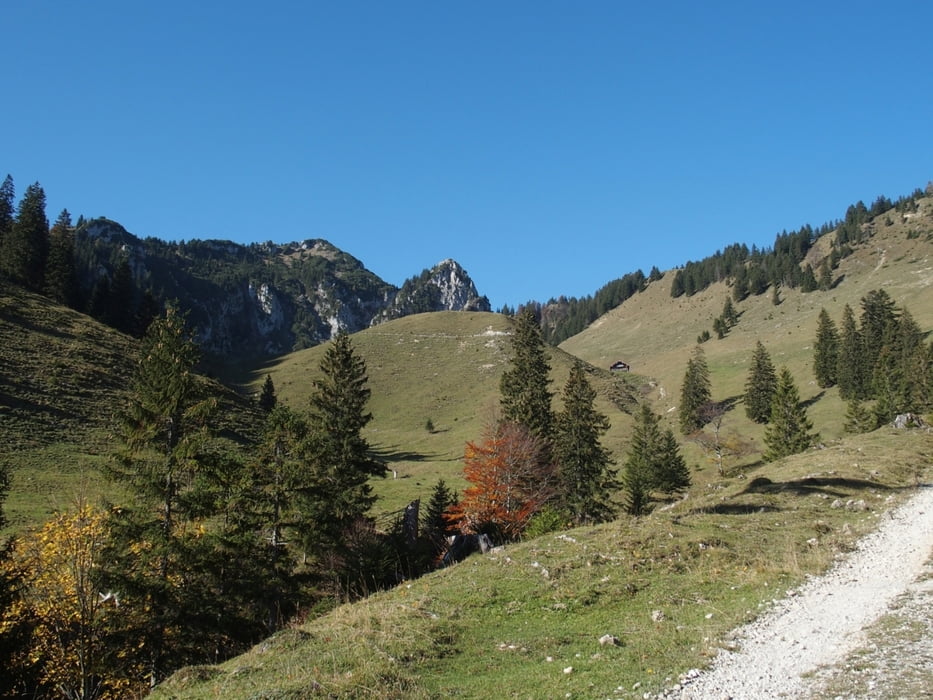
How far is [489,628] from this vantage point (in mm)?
12406

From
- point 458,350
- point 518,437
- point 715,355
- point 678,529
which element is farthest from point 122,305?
Answer: point 715,355

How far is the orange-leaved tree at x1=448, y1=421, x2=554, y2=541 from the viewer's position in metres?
37.1

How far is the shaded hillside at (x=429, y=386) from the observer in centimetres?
8369

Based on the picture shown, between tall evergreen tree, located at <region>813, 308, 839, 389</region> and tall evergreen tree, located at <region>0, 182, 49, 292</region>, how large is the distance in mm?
137378

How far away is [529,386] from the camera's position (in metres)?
49.3

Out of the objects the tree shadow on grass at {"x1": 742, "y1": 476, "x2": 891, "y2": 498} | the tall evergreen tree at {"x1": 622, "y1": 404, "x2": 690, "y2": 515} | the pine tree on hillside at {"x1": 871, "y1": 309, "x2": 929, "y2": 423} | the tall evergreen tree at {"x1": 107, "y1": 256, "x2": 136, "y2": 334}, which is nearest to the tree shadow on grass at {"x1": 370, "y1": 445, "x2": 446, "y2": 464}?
the tall evergreen tree at {"x1": 622, "y1": 404, "x2": 690, "y2": 515}

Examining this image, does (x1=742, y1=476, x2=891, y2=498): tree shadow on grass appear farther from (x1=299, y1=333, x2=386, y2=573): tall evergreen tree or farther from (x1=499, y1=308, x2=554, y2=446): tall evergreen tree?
(x1=299, y1=333, x2=386, y2=573): tall evergreen tree

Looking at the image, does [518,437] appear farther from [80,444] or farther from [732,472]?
[80,444]

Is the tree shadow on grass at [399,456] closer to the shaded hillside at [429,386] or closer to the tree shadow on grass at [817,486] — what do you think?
the shaded hillside at [429,386]

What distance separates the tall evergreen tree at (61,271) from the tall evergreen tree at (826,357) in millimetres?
132511

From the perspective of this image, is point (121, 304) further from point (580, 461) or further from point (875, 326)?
point (875, 326)

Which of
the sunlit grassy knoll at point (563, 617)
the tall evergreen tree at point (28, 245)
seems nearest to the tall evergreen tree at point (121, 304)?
the tall evergreen tree at point (28, 245)

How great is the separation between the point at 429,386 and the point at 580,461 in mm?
87133

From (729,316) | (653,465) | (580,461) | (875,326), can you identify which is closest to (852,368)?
(875,326)
